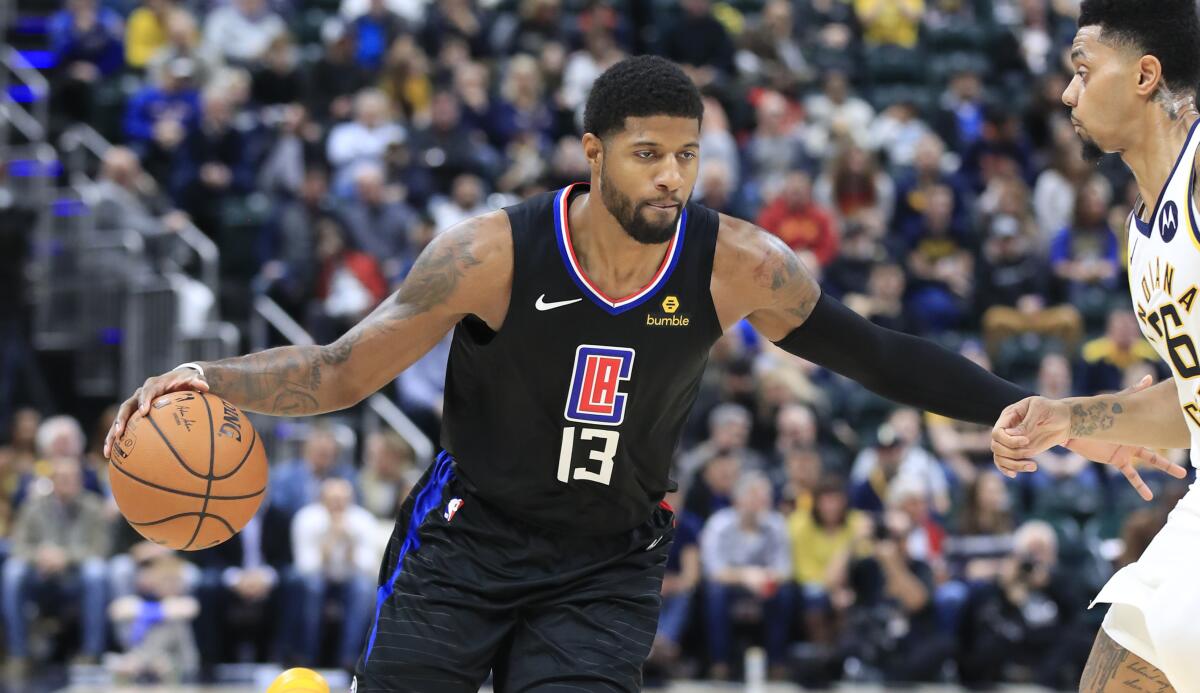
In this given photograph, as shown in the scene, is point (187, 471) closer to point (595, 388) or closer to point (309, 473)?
point (595, 388)

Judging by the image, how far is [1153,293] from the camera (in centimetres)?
430

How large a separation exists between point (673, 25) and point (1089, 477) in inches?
249

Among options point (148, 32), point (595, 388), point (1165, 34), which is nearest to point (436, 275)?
point (595, 388)

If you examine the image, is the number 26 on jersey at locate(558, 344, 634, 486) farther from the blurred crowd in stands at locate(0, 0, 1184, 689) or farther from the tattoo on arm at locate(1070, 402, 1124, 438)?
the blurred crowd in stands at locate(0, 0, 1184, 689)

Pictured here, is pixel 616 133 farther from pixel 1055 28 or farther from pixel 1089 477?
pixel 1055 28

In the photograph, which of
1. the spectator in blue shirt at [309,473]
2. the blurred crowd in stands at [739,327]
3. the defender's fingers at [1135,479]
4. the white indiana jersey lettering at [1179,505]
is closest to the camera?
the white indiana jersey lettering at [1179,505]

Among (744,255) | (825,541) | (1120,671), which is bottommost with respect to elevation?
(825,541)

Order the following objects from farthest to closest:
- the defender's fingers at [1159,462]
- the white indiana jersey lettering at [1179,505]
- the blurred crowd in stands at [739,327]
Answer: the blurred crowd in stands at [739,327] → the defender's fingers at [1159,462] → the white indiana jersey lettering at [1179,505]

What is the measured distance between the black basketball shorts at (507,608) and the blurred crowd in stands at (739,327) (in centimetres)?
560

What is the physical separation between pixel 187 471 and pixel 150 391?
0.26 metres

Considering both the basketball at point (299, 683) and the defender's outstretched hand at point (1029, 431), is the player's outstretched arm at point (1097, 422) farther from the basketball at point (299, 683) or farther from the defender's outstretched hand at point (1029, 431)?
the basketball at point (299, 683)

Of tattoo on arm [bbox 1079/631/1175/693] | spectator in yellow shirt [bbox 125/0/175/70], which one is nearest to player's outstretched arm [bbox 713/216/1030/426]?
tattoo on arm [bbox 1079/631/1175/693]

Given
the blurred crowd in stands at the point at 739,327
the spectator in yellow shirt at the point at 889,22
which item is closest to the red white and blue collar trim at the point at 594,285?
the blurred crowd in stands at the point at 739,327

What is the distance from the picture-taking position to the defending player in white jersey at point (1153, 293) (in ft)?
13.4
